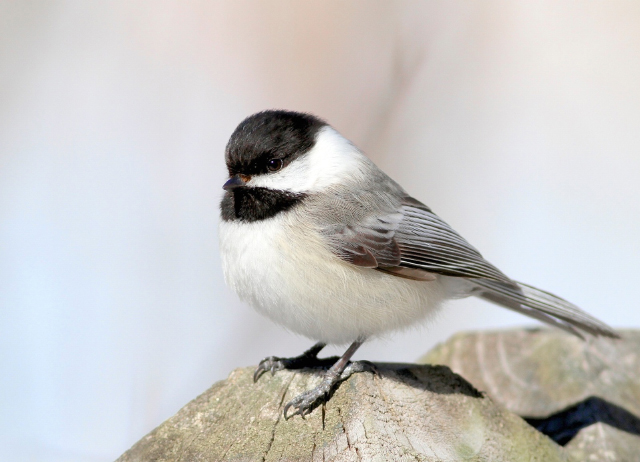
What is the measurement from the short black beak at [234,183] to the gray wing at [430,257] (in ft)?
1.14

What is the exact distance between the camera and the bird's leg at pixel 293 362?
66.7 inches

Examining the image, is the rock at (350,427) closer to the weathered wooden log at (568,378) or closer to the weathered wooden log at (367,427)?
the weathered wooden log at (367,427)

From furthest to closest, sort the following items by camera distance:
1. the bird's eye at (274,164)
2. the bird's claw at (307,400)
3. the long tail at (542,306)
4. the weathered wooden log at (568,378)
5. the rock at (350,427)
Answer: the long tail at (542,306) < the bird's eye at (274,164) < the weathered wooden log at (568,378) < the bird's claw at (307,400) < the rock at (350,427)

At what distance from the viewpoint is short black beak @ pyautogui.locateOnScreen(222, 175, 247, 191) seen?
6.51 ft

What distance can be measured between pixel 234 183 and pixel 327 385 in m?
0.78

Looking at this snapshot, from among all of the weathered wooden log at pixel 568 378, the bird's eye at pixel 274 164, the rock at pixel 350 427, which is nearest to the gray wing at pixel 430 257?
the weathered wooden log at pixel 568 378

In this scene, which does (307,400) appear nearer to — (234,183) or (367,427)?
(367,427)

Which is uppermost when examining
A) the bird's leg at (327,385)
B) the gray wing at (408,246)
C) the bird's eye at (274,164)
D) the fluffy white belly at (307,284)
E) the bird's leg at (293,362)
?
the bird's eye at (274,164)

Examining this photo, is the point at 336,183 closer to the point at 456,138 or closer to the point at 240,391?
the point at 240,391

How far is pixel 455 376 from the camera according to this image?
174cm

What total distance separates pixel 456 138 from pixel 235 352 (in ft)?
6.01

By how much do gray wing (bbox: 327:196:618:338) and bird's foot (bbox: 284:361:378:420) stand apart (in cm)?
39

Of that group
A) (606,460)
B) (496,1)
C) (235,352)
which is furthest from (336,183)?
(496,1)

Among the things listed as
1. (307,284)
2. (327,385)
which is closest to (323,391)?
(327,385)
